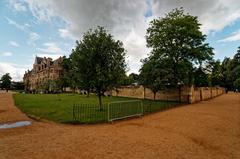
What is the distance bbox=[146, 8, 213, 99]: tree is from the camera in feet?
83.9

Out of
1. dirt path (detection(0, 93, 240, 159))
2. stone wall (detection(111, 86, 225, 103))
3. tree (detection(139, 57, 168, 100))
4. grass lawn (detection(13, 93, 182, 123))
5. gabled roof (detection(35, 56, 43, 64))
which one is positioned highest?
gabled roof (detection(35, 56, 43, 64))

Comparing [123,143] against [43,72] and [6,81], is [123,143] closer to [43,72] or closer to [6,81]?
[43,72]

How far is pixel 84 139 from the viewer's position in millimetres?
8227

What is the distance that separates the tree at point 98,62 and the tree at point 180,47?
11.2 meters

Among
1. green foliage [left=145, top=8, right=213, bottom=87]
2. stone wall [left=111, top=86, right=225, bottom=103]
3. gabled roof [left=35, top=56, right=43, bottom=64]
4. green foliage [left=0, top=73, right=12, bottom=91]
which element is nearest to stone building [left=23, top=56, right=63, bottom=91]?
gabled roof [left=35, top=56, right=43, bottom=64]

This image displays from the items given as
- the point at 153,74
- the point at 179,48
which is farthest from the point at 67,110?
the point at 179,48

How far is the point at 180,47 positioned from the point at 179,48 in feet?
0.75

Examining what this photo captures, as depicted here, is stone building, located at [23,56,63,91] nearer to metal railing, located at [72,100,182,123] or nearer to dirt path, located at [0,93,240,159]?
metal railing, located at [72,100,182,123]

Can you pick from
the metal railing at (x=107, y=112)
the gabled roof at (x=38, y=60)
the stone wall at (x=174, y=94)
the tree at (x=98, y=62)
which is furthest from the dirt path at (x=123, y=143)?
the gabled roof at (x=38, y=60)

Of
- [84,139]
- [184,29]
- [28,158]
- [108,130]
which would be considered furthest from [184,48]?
[28,158]

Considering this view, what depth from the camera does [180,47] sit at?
26109 millimetres

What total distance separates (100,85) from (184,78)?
14.9m

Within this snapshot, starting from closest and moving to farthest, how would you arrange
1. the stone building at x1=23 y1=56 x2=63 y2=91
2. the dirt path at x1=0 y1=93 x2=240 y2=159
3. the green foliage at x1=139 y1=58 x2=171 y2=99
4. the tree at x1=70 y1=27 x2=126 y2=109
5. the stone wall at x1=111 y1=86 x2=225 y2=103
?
the dirt path at x1=0 y1=93 x2=240 y2=159
the tree at x1=70 y1=27 x2=126 y2=109
the green foliage at x1=139 y1=58 x2=171 y2=99
the stone wall at x1=111 y1=86 x2=225 y2=103
the stone building at x1=23 y1=56 x2=63 y2=91

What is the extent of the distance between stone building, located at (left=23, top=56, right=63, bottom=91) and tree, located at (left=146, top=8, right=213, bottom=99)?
42.7 metres
